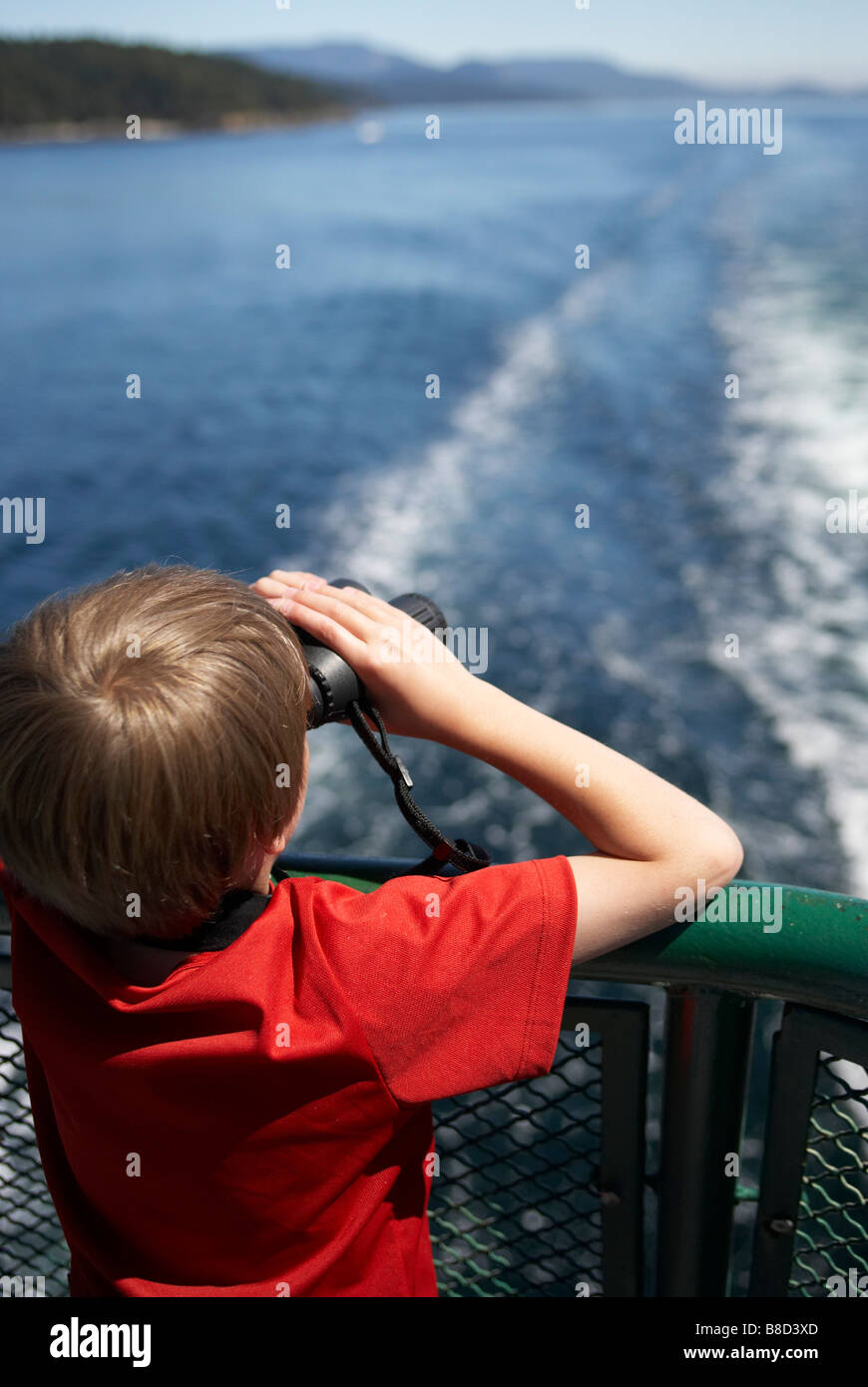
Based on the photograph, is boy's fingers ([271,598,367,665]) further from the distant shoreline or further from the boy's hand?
the distant shoreline

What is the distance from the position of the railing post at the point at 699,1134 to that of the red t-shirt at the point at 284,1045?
21 cm

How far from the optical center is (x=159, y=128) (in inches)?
1999

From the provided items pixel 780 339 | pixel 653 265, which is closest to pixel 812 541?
pixel 780 339

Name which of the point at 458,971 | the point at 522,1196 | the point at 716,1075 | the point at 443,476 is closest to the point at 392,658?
the point at 458,971

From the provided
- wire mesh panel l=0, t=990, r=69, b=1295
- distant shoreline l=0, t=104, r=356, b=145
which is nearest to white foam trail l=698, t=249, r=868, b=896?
wire mesh panel l=0, t=990, r=69, b=1295

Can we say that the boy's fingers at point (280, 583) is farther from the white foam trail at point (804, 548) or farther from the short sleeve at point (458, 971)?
the white foam trail at point (804, 548)

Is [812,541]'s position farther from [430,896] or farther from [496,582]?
[430,896]

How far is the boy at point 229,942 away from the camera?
30.6 inches

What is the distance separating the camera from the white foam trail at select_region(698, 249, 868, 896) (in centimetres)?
499

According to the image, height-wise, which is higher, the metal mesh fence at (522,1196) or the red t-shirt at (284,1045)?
the red t-shirt at (284,1045)

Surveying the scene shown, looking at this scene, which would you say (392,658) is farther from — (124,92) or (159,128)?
(124,92)

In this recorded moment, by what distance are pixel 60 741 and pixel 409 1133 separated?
0.48m

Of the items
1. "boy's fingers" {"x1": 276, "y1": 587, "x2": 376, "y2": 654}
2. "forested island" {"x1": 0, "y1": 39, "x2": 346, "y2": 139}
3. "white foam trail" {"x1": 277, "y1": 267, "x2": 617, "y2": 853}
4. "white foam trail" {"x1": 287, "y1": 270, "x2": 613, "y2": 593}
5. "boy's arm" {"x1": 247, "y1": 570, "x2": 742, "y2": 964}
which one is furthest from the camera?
"forested island" {"x1": 0, "y1": 39, "x2": 346, "y2": 139}

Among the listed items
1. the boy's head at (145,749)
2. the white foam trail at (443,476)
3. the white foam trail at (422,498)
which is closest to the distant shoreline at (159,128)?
the white foam trail at (443,476)
